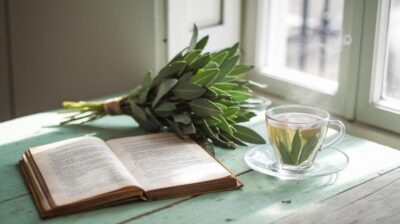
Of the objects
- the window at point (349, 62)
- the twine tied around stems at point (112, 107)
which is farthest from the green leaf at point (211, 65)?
the window at point (349, 62)

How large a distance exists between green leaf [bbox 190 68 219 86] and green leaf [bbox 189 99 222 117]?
0.13 feet

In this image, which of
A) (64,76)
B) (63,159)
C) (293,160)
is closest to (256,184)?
(293,160)

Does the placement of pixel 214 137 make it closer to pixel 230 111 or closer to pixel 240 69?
pixel 230 111

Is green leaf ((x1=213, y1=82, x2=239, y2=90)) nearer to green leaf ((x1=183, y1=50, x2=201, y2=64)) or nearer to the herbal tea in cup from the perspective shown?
green leaf ((x1=183, y1=50, x2=201, y2=64))

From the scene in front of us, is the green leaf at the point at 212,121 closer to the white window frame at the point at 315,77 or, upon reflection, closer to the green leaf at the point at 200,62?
the green leaf at the point at 200,62

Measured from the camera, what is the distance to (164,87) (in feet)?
4.31

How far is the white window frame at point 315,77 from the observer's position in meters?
1.45

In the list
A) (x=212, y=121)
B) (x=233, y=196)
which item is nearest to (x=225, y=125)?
(x=212, y=121)

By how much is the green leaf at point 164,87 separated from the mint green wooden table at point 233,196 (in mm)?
123

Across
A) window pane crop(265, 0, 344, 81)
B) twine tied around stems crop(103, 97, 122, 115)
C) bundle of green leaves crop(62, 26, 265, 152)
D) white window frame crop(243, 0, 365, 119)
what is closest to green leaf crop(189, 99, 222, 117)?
bundle of green leaves crop(62, 26, 265, 152)

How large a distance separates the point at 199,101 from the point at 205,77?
0.05 m

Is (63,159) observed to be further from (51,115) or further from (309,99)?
(309,99)

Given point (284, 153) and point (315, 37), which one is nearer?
point (284, 153)

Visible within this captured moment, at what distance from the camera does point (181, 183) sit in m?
1.08
